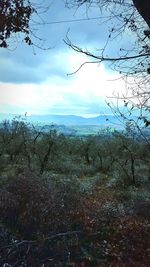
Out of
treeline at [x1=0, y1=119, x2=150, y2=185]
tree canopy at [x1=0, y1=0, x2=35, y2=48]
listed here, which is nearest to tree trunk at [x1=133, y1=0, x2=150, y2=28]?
tree canopy at [x1=0, y1=0, x2=35, y2=48]

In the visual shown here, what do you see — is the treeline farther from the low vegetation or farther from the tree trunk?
the tree trunk

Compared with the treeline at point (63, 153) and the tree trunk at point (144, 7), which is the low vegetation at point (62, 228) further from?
the treeline at point (63, 153)

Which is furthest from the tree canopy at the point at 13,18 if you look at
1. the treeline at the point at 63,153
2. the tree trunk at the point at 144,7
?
the treeline at the point at 63,153

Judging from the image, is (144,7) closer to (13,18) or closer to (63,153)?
(13,18)

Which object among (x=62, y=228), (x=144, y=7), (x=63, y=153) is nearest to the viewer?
(x=144, y=7)

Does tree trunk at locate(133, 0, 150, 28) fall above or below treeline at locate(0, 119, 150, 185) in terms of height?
above

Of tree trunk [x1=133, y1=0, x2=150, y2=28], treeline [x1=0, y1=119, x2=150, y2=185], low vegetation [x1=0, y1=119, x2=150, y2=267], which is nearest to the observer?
tree trunk [x1=133, y1=0, x2=150, y2=28]

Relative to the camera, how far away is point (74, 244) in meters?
9.72

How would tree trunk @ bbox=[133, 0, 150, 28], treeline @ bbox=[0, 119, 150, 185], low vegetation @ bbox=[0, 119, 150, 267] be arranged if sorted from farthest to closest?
treeline @ bbox=[0, 119, 150, 185], low vegetation @ bbox=[0, 119, 150, 267], tree trunk @ bbox=[133, 0, 150, 28]

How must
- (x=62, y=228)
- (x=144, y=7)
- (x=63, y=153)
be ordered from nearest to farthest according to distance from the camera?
1. (x=144, y=7)
2. (x=62, y=228)
3. (x=63, y=153)

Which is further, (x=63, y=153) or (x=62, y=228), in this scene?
(x=63, y=153)

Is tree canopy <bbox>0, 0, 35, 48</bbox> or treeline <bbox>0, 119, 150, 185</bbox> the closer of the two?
tree canopy <bbox>0, 0, 35, 48</bbox>

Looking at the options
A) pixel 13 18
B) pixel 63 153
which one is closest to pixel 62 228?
pixel 13 18

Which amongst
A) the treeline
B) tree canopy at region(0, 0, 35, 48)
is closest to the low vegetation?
tree canopy at region(0, 0, 35, 48)
